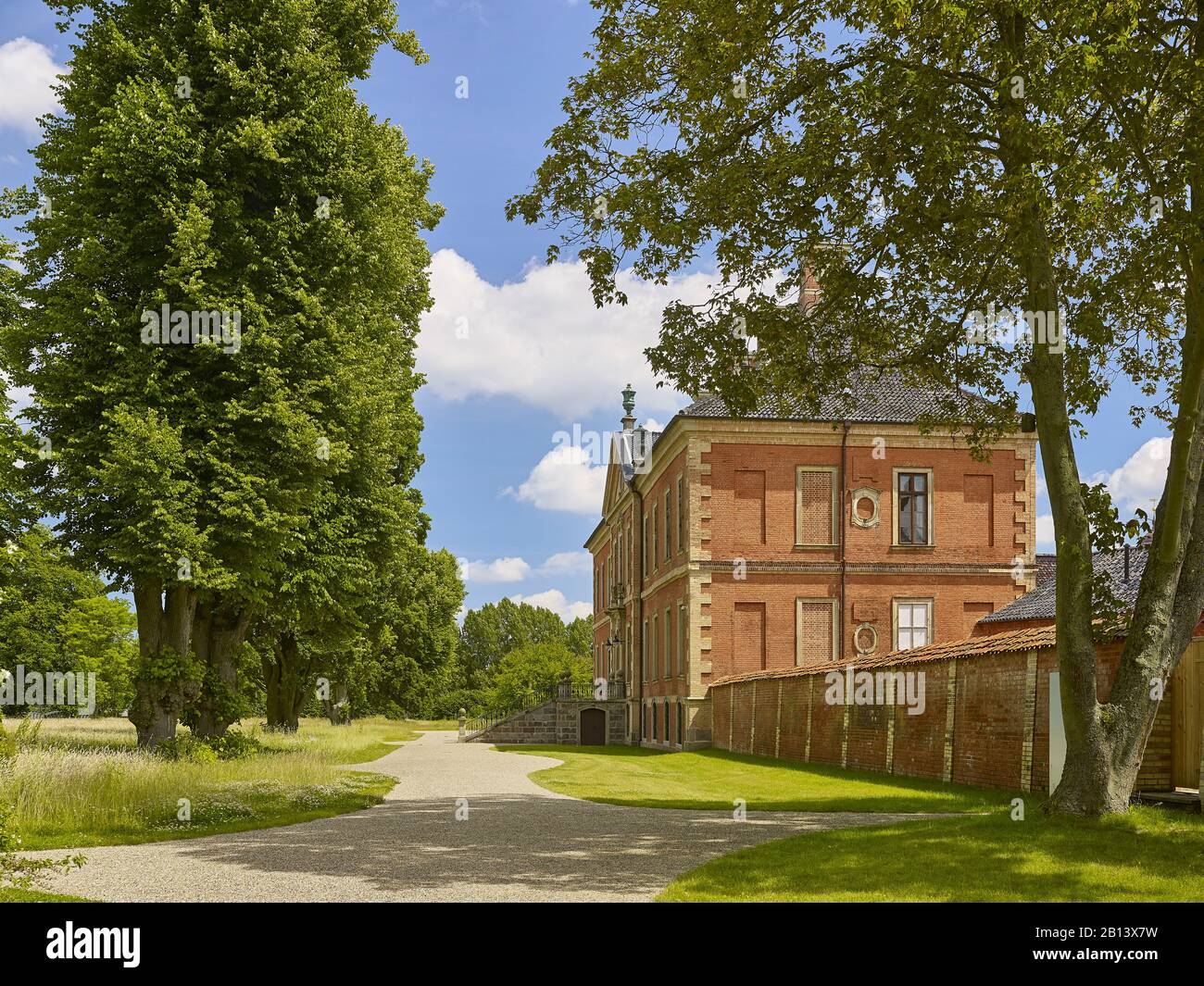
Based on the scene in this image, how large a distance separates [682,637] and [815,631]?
467 centimetres

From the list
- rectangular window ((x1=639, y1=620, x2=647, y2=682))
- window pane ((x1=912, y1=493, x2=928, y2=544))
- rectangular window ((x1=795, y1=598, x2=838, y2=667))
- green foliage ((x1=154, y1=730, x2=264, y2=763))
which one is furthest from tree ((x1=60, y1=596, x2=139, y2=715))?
window pane ((x1=912, y1=493, x2=928, y2=544))

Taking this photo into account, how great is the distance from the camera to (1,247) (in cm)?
2914

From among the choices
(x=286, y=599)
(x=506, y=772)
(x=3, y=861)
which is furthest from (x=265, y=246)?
(x=3, y=861)

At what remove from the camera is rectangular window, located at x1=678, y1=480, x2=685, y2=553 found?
3900 centimetres

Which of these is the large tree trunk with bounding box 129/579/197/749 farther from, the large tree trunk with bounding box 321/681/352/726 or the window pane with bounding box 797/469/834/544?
the large tree trunk with bounding box 321/681/352/726

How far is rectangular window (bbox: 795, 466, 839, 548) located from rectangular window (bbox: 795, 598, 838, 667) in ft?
6.86

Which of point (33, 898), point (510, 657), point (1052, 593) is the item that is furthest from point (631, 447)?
point (33, 898)

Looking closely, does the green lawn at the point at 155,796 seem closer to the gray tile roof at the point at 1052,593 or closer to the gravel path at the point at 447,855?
the gravel path at the point at 447,855

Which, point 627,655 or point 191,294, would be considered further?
point 627,655

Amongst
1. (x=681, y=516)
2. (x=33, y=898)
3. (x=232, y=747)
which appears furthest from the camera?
(x=681, y=516)

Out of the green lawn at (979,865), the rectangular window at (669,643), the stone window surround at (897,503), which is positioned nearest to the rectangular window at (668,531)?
the rectangular window at (669,643)

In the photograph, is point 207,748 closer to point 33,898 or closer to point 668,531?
point 33,898

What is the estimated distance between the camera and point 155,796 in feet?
49.9
